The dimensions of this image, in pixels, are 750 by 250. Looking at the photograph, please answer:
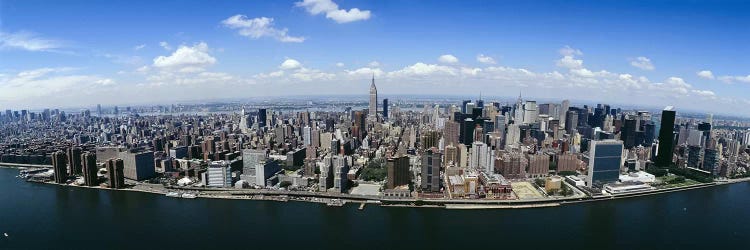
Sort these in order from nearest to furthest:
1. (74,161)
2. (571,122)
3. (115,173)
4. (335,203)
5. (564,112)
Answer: (335,203) < (115,173) < (74,161) < (571,122) < (564,112)

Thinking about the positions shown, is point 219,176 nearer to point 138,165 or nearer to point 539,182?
point 138,165

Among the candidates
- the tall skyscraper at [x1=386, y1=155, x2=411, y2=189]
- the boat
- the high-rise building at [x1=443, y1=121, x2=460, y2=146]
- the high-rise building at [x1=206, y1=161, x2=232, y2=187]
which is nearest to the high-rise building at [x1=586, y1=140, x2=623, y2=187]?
the tall skyscraper at [x1=386, y1=155, x2=411, y2=189]

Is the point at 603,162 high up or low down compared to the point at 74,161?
up

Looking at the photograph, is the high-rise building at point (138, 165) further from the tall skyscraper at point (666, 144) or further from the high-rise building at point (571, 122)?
the high-rise building at point (571, 122)

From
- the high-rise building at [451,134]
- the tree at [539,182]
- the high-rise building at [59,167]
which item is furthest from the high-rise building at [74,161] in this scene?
the tree at [539,182]

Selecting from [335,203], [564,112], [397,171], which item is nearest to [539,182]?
[397,171]

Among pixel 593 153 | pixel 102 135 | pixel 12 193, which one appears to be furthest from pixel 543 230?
pixel 102 135

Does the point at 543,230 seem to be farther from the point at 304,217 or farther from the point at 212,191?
the point at 212,191
